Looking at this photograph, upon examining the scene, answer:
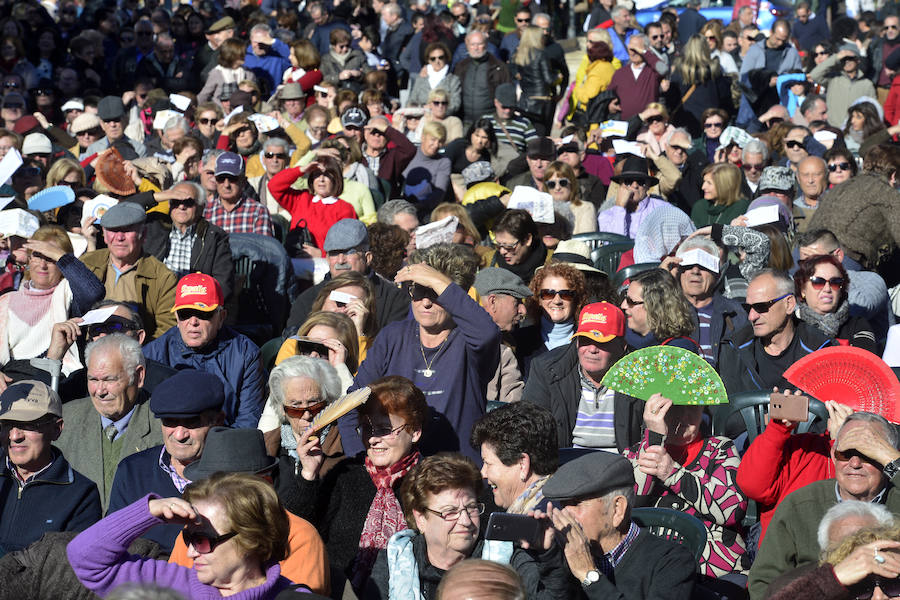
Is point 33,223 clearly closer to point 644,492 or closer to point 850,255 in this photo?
point 644,492

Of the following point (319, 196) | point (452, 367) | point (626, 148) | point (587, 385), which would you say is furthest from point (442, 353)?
point (626, 148)

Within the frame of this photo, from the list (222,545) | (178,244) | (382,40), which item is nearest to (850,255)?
(178,244)

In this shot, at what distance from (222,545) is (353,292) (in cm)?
332

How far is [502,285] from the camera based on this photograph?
734cm

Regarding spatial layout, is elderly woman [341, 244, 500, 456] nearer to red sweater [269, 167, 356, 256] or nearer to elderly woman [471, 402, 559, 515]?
elderly woman [471, 402, 559, 515]

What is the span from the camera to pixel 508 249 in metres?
8.42

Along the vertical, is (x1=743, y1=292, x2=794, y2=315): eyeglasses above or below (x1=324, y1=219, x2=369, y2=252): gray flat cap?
above

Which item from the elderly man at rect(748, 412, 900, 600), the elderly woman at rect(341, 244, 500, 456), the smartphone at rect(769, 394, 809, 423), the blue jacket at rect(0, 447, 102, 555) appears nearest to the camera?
the elderly man at rect(748, 412, 900, 600)

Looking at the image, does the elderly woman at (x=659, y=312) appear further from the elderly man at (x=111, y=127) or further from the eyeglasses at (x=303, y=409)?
the elderly man at (x=111, y=127)

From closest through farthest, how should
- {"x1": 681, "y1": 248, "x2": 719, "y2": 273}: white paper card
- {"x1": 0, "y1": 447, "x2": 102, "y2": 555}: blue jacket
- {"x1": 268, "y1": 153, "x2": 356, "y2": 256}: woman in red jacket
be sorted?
{"x1": 0, "y1": 447, "x2": 102, "y2": 555}: blue jacket, {"x1": 681, "y1": 248, "x2": 719, "y2": 273}: white paper card, {"x1": 268, "y1": 153, "x2": 356, "y2": 256}: woman in red jacket

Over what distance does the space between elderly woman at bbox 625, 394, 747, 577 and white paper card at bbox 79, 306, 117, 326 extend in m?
3.27

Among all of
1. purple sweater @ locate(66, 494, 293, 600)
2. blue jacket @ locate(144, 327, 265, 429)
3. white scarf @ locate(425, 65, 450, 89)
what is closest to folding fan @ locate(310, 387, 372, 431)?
purple sweater @ locate(66, 494, 293, 600)

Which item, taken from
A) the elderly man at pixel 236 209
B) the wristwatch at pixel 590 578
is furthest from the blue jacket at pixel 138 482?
the elderly man at pixel 236 209

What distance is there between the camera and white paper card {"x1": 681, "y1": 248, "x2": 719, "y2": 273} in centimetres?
761
